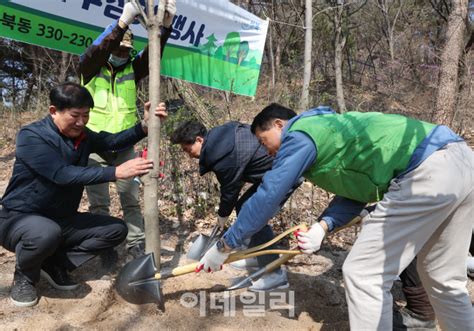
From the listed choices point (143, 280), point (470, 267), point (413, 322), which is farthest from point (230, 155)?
point (470, 267)

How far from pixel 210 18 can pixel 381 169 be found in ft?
11.2

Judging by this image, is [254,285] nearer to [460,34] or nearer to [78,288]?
[78,288]

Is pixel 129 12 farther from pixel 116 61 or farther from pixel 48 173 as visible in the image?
pixel 48 173

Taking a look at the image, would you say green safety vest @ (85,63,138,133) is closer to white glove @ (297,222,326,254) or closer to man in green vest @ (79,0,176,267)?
man in green vest @ (79,0,176,267)

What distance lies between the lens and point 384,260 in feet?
6.07

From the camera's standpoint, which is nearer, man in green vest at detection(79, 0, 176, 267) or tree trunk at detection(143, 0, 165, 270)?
tree trunk at detection(143, 0, 165, 270)

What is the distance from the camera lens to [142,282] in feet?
8.35

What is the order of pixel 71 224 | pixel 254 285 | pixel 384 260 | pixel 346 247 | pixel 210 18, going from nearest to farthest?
pixel 384 260 < pixel 71 224 < pixel 254 285 < pixel 346 247 < pixel 210 18

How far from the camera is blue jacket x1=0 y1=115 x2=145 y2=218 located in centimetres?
241

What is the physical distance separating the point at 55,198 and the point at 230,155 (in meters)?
1.14

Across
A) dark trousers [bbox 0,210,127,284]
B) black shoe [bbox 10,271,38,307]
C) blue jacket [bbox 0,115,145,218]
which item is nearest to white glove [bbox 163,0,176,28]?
blue jacket [bbox 0,115,145,218]

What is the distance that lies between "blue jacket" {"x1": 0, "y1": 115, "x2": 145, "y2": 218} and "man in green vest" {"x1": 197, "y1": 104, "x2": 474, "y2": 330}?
3.59 ft

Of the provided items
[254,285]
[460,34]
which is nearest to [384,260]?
[254,285]

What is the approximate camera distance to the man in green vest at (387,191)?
1.81 metres
